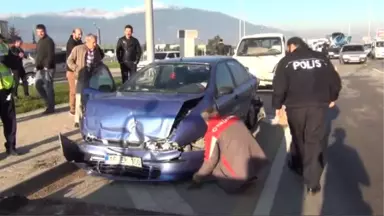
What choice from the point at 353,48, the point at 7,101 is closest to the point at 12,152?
the point at 7,101

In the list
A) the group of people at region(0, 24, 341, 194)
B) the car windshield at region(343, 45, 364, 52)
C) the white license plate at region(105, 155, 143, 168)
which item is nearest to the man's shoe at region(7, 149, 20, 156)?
the white license plate at region(105, 155, 143, 168)

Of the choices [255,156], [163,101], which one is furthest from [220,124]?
[163,101]

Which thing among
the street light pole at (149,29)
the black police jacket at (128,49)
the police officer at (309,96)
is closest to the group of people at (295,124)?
the police officer at (309,96)

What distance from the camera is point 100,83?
777 centimetres

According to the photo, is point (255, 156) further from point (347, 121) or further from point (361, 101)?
point (361, 101)

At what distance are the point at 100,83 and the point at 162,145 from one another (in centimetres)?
255

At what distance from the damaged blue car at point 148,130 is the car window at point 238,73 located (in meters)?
1.15

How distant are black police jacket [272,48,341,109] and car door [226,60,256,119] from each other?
2131 mm

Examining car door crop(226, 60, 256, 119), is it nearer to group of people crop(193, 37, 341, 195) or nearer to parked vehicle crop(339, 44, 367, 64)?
group of people crop(193, 37, 341, 195)

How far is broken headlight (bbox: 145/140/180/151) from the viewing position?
5637 millimetres

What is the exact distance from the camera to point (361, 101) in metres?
13.5

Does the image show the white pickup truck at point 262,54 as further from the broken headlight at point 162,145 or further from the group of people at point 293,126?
the broken headlight at point 162,145

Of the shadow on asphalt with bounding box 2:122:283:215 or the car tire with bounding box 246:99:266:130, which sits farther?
the car tire with bounding box 246:99:266:130

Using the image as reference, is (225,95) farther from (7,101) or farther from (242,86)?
(7,101)
